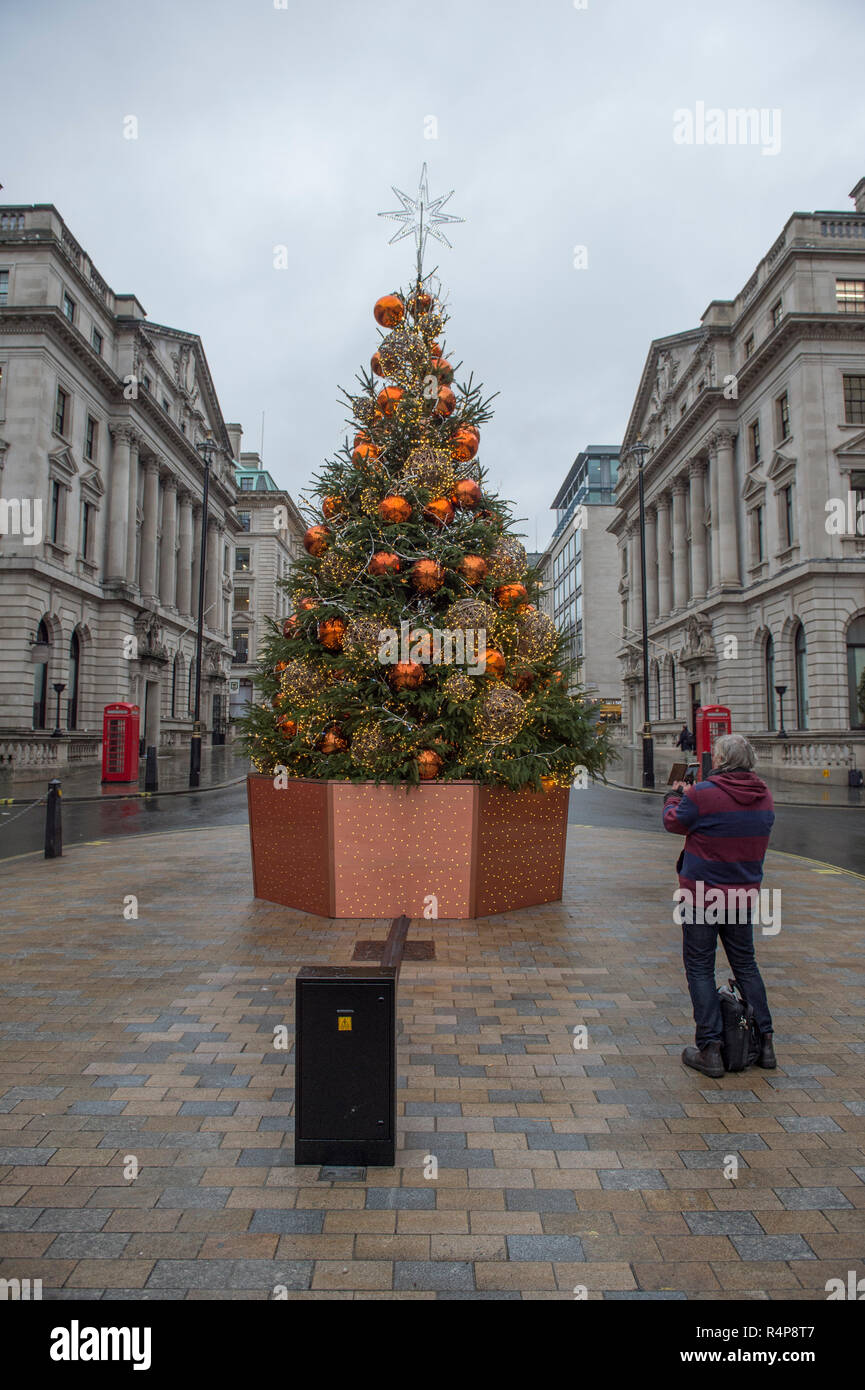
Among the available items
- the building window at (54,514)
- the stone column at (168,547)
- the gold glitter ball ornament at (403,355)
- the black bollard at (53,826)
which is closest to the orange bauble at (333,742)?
the gold glitter ball ornament at (403,355)

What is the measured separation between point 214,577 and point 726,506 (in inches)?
1461

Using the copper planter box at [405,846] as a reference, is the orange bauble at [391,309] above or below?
above

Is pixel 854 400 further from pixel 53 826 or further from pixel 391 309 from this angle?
pixel 53 826

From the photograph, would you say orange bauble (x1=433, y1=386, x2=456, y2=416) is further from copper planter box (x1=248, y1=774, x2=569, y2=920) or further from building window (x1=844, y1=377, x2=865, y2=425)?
building window (x1=844, y1=377, x2=865, y2=425)

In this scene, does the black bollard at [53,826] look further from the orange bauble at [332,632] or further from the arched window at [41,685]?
the arched window at [41,685]

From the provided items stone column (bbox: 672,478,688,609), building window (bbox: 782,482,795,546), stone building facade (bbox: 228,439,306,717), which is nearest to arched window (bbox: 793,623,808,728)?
building window (bbox: 782,482,795,546)

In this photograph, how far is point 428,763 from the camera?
25.3 feet

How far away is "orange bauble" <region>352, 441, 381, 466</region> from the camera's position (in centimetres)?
862

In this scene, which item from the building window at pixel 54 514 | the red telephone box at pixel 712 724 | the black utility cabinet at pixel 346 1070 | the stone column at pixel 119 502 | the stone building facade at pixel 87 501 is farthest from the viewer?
the stone column at pixel 119 502

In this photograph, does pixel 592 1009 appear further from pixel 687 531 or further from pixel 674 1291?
pixel 687 531

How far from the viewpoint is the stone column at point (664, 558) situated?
53438mm

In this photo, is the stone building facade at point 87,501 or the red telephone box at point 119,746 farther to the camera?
the stone building facade at point 87,501

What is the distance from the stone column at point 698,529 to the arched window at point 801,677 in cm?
1165
